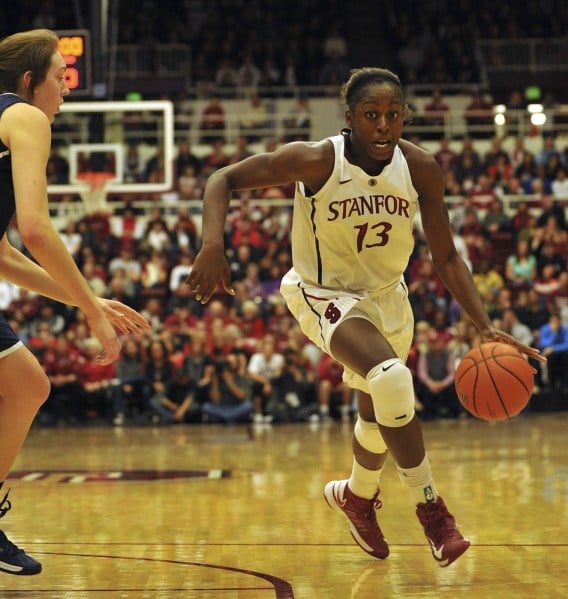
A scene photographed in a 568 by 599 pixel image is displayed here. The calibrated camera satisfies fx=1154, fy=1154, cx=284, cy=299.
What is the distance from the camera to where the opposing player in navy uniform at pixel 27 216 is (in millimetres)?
3934

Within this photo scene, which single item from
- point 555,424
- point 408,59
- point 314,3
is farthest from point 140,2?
point 555,424

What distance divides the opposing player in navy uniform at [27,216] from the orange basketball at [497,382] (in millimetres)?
1516

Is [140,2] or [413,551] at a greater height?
[140,2]

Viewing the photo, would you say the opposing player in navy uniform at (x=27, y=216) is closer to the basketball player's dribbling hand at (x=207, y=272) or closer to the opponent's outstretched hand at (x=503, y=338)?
the basketball player's dribbling hand at (x=207, y=272)

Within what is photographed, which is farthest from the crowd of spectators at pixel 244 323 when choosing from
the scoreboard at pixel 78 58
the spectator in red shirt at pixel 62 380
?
the scoreboard at pixel 78 58

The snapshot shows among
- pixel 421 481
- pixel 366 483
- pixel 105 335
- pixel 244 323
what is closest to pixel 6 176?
pixel 105 335

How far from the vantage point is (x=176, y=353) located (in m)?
14.7

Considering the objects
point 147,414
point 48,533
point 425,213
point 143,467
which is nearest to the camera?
point 425,213

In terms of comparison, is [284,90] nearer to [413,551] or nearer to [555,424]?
[555,424]

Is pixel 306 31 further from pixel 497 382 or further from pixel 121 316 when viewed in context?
pixel 121 316

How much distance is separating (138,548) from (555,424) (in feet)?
29.0

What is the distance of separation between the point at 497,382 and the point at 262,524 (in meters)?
1.67

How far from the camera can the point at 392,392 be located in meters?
4.52

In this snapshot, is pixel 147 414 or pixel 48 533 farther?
pixel 147 414
